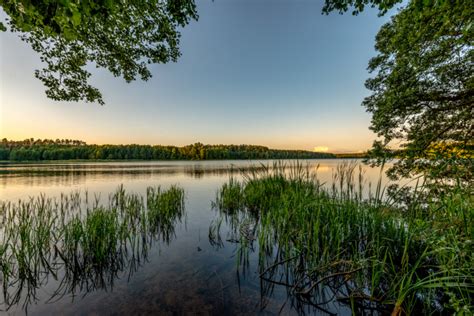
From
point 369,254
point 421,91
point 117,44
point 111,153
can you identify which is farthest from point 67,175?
point 111,153

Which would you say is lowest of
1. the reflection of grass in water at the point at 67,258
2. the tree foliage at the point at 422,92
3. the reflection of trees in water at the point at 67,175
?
the reflection of trees in water at the point at 67,175

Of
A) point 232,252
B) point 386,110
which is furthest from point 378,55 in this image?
point 232,252

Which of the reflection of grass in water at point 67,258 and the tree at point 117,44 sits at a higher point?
the tree at point 117,44

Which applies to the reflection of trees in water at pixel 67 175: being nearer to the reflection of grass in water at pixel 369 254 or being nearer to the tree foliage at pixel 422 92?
the tree foliage at pixel 422 92

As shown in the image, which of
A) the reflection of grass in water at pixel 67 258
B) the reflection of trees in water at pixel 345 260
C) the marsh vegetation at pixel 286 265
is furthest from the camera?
the reflection of grass in water at pixel 67 258

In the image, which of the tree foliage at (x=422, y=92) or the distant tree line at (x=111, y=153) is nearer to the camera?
the tree foliage at (x=422, y=92)

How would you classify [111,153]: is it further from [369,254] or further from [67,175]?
[369,254]

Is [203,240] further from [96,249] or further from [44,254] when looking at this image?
[44,254]

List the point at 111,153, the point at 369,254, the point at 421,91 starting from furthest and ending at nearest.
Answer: the point at 111,153 → the point at 421,91 → the point at 369,254

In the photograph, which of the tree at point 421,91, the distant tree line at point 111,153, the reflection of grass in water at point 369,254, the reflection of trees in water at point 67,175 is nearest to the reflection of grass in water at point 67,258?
the reflection of grass in water at point 369,254

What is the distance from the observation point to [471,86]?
6320 mm

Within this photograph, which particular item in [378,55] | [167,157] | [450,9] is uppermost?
[378,55]

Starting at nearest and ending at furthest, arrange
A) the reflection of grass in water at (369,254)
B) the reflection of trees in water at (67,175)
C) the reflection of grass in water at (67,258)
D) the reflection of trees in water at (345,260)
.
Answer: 1. the reflection of grass in water at (369,254)
2. the reflection of trees in water at (345,260)
3. the reflection of grass in water at (67,258)
4. the reflection of trees in water at (67,175)

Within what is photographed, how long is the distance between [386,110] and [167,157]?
9011 cm
